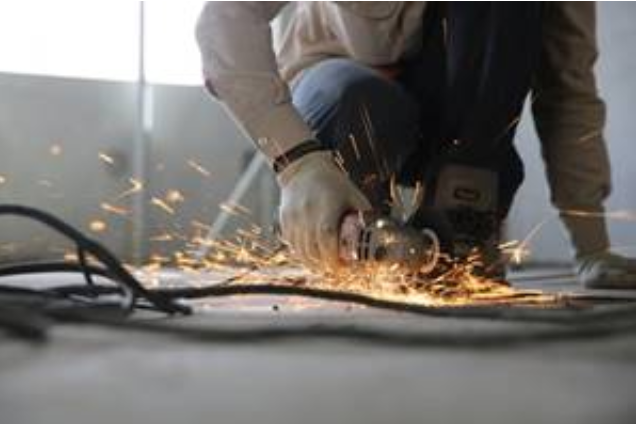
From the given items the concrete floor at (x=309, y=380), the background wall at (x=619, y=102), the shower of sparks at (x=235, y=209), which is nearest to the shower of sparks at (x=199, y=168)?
the shower of sparks at (x=235, y=209)

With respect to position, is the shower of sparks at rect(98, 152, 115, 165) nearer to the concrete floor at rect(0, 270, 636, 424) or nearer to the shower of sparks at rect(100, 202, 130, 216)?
the shower of sparks at rect(100, 202, 130, 216)

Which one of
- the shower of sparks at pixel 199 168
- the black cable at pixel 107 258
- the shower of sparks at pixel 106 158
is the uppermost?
the shower of sparks at pixel 106 158

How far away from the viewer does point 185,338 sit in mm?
775

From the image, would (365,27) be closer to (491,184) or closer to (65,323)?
(491,184)

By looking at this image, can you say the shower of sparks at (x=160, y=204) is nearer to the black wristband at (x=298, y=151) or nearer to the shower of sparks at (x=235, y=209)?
the shower of sparks at (x=235, y=209)

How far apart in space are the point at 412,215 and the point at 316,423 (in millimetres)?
893

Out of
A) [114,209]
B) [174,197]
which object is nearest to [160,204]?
[174,197]

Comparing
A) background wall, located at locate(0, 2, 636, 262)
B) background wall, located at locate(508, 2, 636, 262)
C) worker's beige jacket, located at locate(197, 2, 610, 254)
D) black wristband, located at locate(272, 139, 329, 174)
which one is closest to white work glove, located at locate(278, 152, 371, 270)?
black wristband, located at locate(272, 139, 329, 174)

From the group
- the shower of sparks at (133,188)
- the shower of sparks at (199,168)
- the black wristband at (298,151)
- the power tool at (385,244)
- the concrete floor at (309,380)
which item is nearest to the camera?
the concrete floor at (309,380)

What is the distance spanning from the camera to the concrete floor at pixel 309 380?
1.70 ft

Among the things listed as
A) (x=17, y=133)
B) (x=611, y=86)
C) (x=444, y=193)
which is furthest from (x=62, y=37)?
(x=444, y=193)

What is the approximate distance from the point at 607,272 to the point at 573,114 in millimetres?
269

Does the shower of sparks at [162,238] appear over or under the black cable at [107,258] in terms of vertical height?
under

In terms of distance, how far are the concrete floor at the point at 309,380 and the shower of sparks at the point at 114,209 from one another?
2.60 meters
